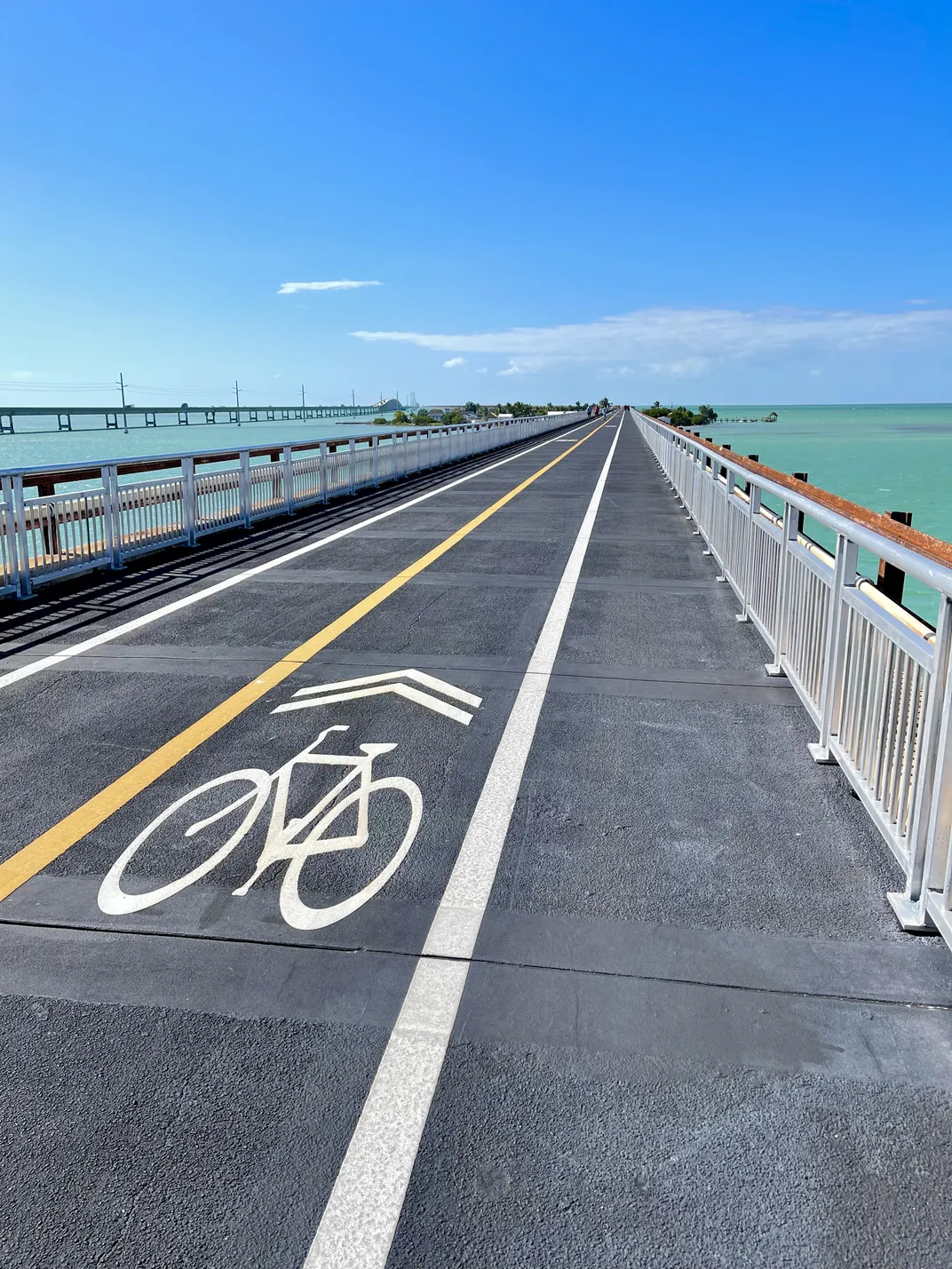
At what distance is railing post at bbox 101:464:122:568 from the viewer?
10.8 meters

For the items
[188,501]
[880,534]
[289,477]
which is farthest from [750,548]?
[289,477]

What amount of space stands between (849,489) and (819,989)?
52156 millimetres

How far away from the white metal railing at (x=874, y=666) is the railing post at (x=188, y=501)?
7733mm

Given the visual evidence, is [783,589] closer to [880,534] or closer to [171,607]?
[880,534]

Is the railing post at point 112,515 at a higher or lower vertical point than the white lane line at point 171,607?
higher

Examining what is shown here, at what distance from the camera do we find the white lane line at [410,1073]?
221cm

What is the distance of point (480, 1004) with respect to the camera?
119 inches

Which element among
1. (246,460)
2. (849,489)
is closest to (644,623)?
(246,460)

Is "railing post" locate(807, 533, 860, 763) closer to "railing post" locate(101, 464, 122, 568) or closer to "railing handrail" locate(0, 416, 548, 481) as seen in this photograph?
"railing handrail" locate(0, 416, 548, 481)

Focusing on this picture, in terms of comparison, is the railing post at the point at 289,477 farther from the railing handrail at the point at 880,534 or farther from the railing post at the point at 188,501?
the railing handrail at the point at 880,534

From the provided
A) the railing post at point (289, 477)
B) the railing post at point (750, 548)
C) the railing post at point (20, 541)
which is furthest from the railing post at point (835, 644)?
the railing post at point (289, 477)

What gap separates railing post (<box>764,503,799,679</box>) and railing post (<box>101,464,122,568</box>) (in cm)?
743

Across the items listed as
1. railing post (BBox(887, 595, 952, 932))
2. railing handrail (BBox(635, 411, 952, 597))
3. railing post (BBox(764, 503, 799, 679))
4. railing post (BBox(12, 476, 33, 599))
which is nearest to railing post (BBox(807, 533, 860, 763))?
railing handrail (BBox(635, 411, 952, 597))

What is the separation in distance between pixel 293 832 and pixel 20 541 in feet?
21.1
